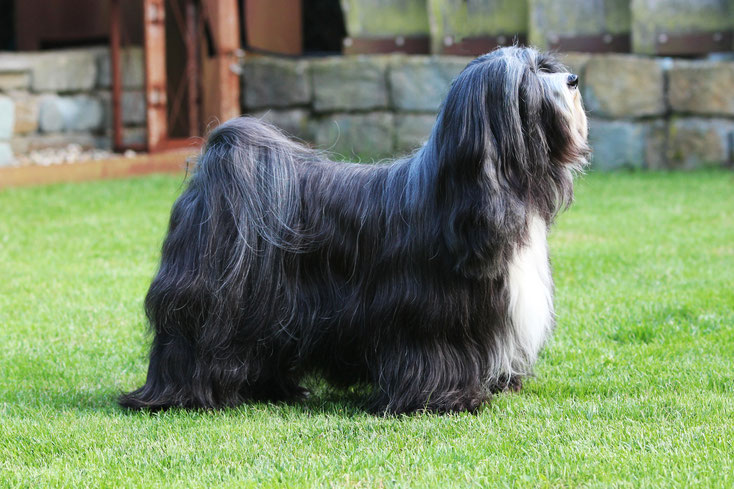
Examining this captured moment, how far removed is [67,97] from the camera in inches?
471

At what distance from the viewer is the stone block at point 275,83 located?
11523 mm

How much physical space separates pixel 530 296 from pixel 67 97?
30.7ft

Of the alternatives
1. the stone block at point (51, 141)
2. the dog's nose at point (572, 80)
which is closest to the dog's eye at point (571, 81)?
the dog's nose at point (572, 80)

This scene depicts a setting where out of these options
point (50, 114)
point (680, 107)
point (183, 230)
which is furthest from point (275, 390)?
point (50, 114)

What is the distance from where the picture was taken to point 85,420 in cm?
398

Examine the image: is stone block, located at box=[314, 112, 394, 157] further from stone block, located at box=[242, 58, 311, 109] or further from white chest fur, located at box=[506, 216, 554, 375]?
white chest fur, located at box=[506, 216, 554, 375]

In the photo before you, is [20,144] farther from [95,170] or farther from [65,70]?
[95,170]

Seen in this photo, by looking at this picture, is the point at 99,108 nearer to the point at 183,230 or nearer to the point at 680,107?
the point at 680,107

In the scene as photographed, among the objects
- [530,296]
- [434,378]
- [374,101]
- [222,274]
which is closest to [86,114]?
[374,101]

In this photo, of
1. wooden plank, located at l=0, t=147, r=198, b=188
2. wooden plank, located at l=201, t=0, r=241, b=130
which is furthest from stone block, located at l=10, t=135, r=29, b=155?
wooden plank, located at l=201, t=0, r=241, b=130

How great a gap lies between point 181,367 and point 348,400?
72 centimetres

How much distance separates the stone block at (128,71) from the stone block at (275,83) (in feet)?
4.49

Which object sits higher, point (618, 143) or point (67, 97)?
point (67, 97)

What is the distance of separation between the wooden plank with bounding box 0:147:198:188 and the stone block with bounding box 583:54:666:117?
4223 mm
